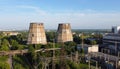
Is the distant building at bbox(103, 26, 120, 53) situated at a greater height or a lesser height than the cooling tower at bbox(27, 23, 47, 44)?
lesser

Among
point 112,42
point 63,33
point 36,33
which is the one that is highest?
point 36,33

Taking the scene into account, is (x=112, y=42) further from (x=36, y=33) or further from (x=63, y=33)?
(x=36, y=33)

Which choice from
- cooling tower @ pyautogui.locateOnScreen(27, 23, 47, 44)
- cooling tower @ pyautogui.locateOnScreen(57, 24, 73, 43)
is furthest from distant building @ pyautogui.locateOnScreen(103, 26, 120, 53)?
cooling tower @ pyautogui.locateOnScreen(27, 23, 47, 44)

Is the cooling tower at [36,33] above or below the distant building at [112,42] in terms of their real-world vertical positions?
above

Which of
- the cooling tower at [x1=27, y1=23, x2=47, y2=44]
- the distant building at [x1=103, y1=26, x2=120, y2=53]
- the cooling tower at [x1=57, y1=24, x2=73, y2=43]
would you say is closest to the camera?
the distant building at [x1=103, y1=26, x2=120, y2=53]

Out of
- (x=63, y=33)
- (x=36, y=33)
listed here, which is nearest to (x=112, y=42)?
(x=63, y=33)

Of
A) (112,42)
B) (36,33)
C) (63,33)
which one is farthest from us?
(63,33)

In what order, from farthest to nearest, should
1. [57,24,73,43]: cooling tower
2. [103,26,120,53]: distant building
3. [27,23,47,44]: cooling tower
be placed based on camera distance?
1. [57,24,73,43]: cooling tower
2. [27,23,47,44]: cooling tower
3. [103,26,120,53]: distant building

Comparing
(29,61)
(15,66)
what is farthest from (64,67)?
(29,61)

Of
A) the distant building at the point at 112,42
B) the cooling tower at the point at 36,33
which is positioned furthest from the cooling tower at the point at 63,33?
the distant building at the point at 112,42

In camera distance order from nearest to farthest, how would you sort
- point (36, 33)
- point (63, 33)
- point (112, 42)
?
point (36, 33) → point (112, 42) → point (63, 33)

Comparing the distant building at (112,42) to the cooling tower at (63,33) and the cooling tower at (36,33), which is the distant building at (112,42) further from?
the cooling tower at (36,33)

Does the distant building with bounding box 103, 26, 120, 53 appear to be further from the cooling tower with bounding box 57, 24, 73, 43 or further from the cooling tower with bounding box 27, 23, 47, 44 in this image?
the cooling tower with bounding box 27, 23, 47, 44
